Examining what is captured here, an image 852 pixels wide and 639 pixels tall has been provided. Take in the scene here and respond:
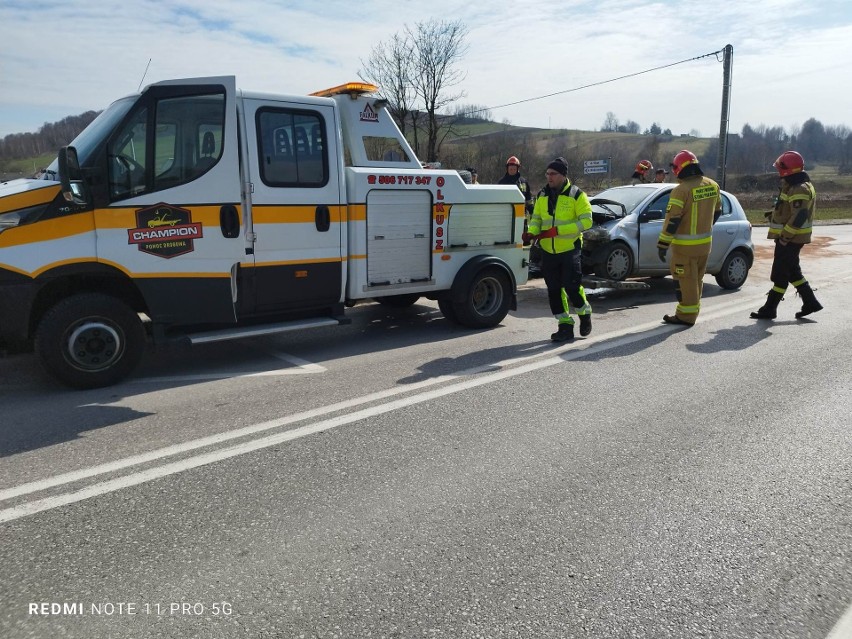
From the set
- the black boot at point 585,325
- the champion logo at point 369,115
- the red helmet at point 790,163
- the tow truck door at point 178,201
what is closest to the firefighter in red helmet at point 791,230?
the red helmet at point 790,163

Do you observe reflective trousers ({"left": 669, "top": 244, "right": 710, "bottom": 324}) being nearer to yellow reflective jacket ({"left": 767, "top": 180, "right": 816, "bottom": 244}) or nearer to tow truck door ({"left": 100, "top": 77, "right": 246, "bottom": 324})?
yellow reflective jacket ({"left": 767, "top": 180, "right": 816, "bottom": 244})

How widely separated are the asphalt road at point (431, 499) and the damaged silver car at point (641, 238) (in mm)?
3709

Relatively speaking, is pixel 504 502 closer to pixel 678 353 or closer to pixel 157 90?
pixel 678 353

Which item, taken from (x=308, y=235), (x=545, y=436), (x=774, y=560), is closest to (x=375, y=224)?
(x=308, y=235)

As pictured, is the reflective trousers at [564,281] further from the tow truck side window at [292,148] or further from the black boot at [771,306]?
the tow truck side window at [292,148]

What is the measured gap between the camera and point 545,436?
4.48 metres

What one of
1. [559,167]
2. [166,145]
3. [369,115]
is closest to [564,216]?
[559,167]

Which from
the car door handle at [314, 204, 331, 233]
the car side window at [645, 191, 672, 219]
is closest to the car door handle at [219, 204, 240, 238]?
the car door handle at [314, 204, 331, 233]

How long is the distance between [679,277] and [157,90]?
242 inches

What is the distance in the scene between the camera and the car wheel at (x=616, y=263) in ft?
32.3

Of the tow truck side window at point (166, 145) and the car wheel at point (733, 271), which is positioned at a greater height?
the tow truck side window at point (166, 145)

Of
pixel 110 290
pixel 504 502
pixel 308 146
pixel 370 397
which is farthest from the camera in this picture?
pixel 308 146

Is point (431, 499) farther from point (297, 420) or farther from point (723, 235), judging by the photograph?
point (723, 235)

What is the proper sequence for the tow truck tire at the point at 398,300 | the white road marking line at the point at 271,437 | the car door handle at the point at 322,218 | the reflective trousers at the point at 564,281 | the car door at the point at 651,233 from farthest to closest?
1. the car door at the point at 651,233
2. the tow truck tire at the point at 398,300
3. the reflective trousers at the point at 564,281
4. the car door handle at the point at 322,218
5. the white road marking line at the point at 271,437
